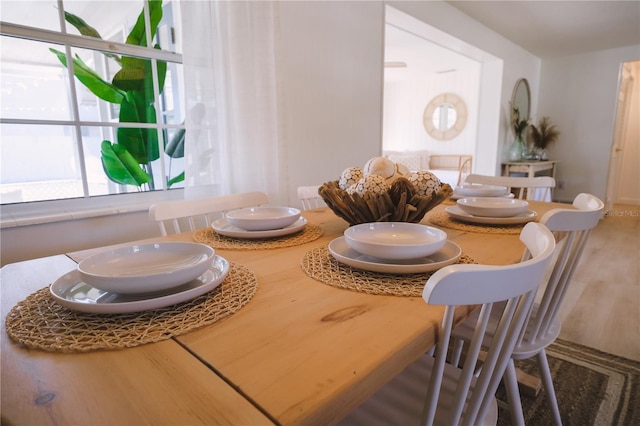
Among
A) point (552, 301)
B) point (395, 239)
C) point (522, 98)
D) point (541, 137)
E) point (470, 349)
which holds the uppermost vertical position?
point (522, 98)

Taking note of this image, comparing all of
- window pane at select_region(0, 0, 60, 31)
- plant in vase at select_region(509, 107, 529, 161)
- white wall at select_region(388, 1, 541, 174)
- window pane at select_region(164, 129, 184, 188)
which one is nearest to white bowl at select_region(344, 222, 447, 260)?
window pane at select_region(164, 129, 184, 188)

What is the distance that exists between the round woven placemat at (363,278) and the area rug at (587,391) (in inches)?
37.7

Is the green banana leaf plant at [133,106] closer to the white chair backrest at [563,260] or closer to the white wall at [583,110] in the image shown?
the white chair backrest at [563,260]

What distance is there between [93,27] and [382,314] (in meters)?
1.98

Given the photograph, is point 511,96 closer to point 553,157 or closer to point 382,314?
point 553,157

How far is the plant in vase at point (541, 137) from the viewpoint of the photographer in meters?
5.38

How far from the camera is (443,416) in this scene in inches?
28.7

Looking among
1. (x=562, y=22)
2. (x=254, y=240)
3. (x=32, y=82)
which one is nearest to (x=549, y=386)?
(x=254, y=240)

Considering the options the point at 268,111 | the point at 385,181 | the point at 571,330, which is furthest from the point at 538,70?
the point at 385,181

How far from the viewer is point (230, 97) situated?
1924 millimetres

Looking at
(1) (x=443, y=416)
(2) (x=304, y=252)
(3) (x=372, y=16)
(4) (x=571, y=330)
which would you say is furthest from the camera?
(3) (x=372, y=16)

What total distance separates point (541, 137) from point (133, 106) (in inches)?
222

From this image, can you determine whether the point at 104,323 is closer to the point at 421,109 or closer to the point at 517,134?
the point at 517,134

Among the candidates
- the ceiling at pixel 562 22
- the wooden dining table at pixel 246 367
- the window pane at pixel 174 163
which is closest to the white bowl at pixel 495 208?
the wooden dining table at pixel 246 367
